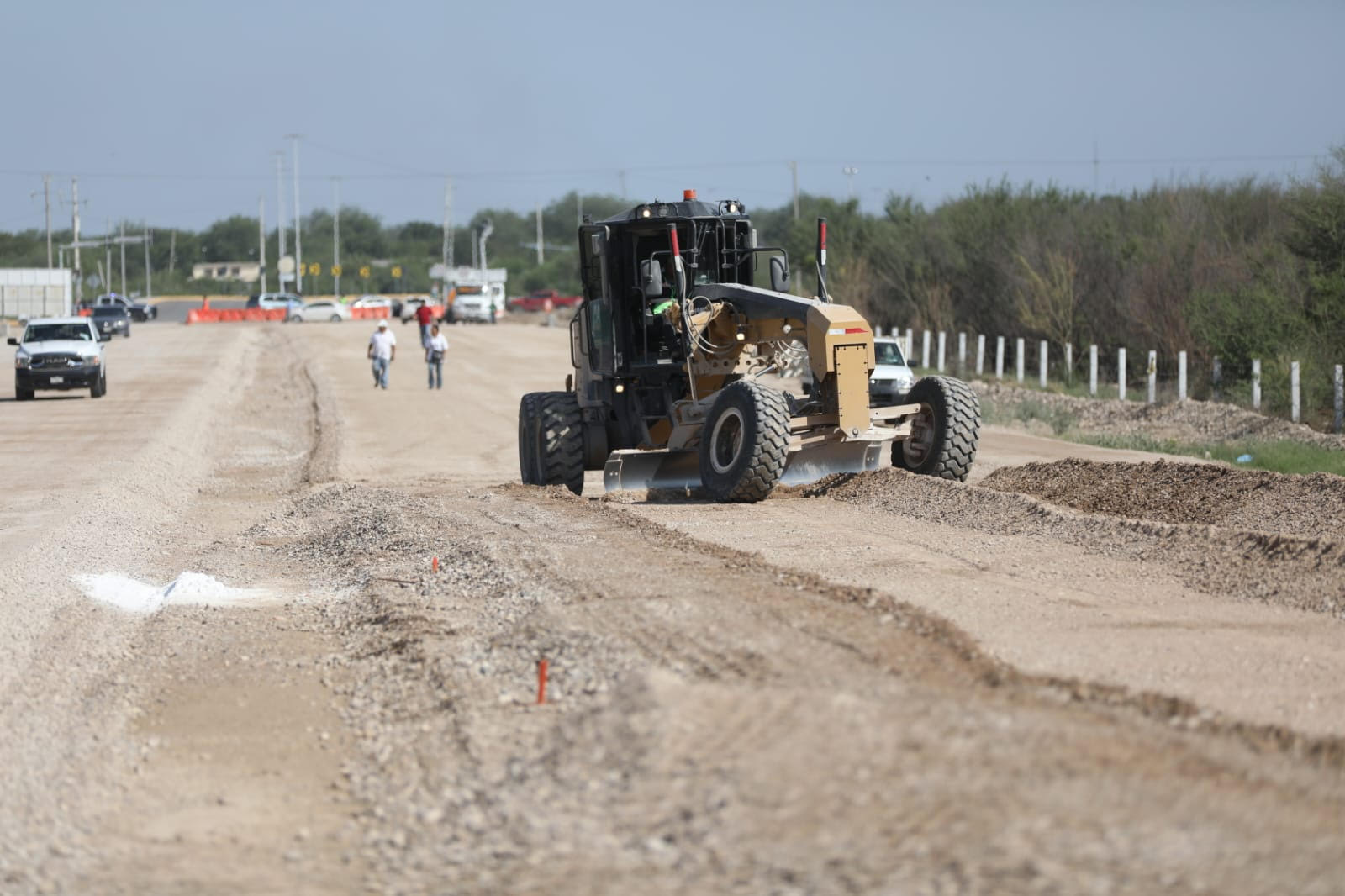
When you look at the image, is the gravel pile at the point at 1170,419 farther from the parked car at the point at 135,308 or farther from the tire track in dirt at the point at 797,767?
the parked car at the point at 135,308

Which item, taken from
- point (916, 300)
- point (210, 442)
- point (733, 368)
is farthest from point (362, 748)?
point (916, 300)

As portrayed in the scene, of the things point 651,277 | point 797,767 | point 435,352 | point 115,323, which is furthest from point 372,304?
point 797,767

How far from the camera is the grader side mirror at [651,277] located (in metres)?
14.8

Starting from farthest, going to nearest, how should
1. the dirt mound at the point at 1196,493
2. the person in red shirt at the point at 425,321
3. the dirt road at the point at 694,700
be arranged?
the person in red shirt at the point at 425,321
the dirt mound at the point at 1196,493
the dirt road at the point at 694,700

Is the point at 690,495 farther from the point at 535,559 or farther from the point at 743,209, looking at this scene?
the point at 535,559

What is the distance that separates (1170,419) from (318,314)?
6466 cm

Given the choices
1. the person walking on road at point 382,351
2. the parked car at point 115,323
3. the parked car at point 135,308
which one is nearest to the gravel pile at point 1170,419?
the person walking on road at point 382,351

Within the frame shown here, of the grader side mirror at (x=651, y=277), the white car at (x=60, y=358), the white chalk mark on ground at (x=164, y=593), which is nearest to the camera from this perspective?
the white chalk mark on ground at (x=164, y=593)

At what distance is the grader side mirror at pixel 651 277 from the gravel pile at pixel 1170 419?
36.8 ft

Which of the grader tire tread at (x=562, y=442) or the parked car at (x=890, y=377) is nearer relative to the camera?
the grader tire tread at (x=562, y=442)

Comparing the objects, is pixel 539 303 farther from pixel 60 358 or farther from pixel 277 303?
pixel 60 358

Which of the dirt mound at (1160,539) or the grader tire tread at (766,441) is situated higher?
the grader tire tread at (766,441)

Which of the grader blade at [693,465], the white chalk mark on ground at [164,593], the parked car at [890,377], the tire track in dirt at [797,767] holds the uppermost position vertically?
the parked car at [890,377]

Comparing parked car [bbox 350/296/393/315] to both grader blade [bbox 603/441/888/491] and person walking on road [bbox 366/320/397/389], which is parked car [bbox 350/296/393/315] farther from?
grader blade [bbox 603/441/888/491]
